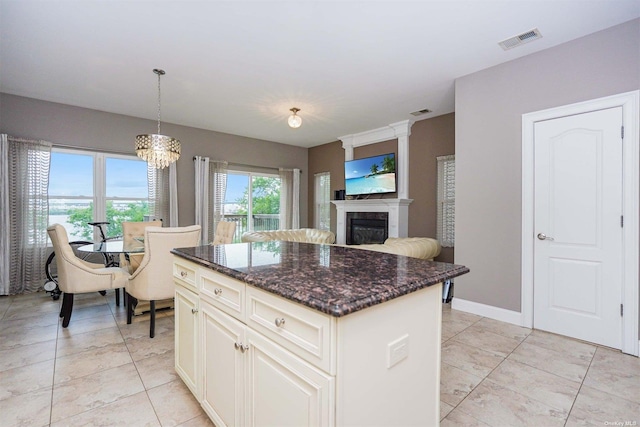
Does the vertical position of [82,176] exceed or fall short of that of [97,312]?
it exceeds it

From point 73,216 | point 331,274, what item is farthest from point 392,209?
point 73,216

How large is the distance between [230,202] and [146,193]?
1.57 metres

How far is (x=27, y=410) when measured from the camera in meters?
1.71

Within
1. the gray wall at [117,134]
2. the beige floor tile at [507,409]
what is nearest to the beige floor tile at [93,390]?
the beige floor tile at [507,409]

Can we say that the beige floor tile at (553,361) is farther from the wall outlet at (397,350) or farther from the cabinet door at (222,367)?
the cabinet door at (222,367)

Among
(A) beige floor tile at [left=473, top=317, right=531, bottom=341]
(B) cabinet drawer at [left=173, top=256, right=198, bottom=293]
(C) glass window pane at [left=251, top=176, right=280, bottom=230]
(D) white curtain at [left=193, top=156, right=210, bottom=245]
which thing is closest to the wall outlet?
(B) cabinet drawer at [left=173, top=256, right=198, bottom=293]

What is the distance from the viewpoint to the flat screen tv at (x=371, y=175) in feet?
17.9

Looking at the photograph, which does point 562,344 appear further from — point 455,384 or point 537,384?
point 455,384

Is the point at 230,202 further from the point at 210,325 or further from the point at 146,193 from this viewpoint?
the point at 210,325

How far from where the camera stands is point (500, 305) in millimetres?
3123

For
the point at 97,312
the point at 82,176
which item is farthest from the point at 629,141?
the point at 82,176

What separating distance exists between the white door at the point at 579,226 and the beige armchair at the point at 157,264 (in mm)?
3423

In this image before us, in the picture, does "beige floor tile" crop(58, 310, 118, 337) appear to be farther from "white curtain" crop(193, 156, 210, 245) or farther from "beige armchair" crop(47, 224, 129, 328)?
"white curtain" crop(193, 156, 210, 245)

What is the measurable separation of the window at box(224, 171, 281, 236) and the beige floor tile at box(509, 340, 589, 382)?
5.05 meters
